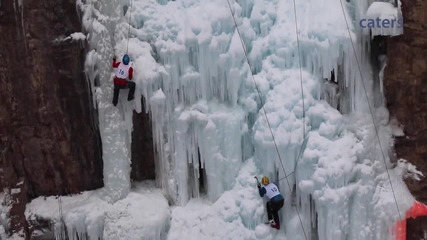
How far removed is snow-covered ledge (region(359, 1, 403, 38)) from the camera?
6562mm

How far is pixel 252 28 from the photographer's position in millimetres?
7176

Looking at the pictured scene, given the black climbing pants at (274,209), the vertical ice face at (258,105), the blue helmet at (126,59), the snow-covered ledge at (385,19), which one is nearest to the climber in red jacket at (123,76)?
the blue helmet at (126,59)

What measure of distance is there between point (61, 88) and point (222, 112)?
2112 mm

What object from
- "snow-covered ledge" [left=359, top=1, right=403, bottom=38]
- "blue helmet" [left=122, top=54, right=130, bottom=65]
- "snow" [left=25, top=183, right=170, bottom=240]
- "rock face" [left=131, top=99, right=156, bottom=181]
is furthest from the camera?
"rock face" [left=131, top=99, right=156, bottom=181]

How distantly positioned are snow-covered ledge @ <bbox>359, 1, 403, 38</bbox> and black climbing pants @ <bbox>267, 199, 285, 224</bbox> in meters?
2.45

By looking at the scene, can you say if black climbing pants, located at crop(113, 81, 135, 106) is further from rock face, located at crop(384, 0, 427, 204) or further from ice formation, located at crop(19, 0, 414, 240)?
rock face, located at crop(384, 0, 427, 204)

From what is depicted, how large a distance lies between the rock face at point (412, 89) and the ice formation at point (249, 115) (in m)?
0.22

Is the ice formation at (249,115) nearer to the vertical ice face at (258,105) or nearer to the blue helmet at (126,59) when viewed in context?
the vertical ice face at (258,105)

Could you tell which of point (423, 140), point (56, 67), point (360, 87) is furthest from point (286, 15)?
point (56, 67)

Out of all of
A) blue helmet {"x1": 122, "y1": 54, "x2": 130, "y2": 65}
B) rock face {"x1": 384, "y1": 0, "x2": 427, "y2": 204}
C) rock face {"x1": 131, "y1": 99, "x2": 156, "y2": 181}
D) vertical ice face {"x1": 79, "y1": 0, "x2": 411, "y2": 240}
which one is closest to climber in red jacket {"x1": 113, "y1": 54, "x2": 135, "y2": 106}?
blue helmet {"x1": 122, "y1": 54, "x2": 130, "y2": 65}

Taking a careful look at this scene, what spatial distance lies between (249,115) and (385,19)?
208 centimetres

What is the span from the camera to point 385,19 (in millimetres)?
6562

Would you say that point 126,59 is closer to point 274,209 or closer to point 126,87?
point 126,87

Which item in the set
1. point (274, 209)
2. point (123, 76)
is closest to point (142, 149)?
point (123, 76)
